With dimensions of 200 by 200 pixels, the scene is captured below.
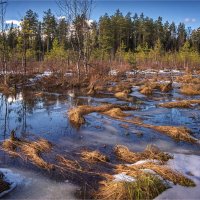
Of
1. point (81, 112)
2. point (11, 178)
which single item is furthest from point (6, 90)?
point (11, 178)

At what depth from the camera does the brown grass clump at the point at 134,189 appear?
5.13 meters

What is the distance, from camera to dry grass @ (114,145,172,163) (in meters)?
7.10

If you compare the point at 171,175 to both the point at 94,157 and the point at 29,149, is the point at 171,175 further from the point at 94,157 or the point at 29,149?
the point at 29,149

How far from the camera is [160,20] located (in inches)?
3073

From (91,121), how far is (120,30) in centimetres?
6087

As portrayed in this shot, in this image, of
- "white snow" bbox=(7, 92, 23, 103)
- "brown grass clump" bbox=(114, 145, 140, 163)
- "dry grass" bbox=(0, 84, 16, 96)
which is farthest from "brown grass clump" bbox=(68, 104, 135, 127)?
"dry grass" bbox=(0, 84, 16, 96)

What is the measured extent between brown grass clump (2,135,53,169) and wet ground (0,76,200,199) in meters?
0.27

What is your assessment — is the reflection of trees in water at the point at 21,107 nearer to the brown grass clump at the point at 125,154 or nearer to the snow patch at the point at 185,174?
the brown grass clump at the point at 125,154

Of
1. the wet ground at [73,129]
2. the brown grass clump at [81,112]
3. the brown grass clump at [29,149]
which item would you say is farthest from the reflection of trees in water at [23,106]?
the brown grass clump at [81,112]

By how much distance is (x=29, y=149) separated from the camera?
24.9ft

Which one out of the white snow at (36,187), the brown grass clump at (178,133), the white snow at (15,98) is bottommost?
the white snow at (36,187)

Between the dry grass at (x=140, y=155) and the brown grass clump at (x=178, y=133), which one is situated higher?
the brown grass clump at (x=178, y=133)

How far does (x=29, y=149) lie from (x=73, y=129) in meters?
2.56

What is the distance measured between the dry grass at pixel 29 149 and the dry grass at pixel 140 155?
182 cm
